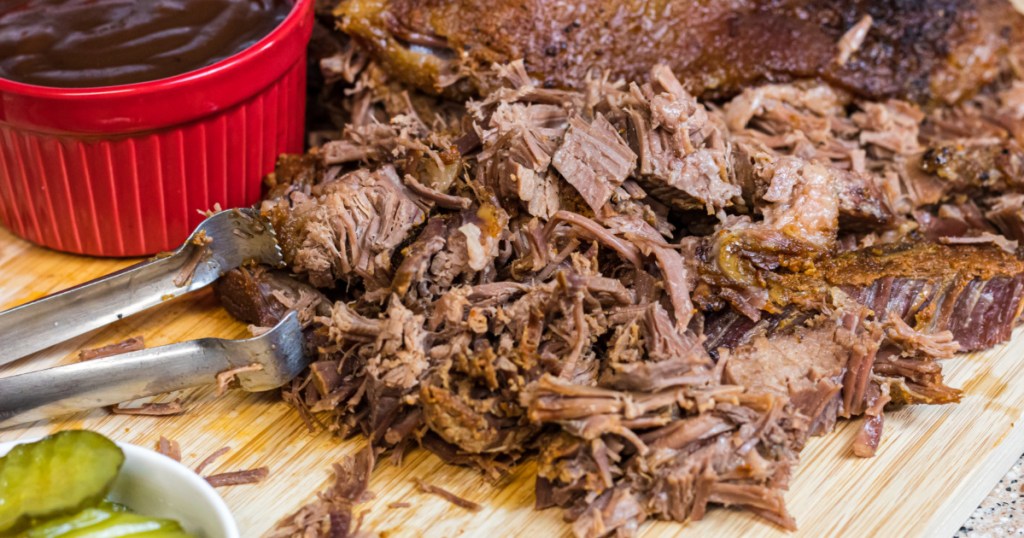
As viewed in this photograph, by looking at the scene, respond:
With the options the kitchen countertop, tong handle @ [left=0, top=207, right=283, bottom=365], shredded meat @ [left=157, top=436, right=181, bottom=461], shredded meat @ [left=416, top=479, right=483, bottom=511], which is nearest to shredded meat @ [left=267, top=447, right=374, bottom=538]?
shredded meat @ [left=416, top=479, right=483, bottom=511]

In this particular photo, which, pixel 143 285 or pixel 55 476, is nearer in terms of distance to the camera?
pixel 55 476

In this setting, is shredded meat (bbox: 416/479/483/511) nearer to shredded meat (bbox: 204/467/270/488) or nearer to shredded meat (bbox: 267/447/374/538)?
shredded meat (bbox: 267/447/374/538)

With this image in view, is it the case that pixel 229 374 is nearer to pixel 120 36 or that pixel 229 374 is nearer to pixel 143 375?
pixel 143 375

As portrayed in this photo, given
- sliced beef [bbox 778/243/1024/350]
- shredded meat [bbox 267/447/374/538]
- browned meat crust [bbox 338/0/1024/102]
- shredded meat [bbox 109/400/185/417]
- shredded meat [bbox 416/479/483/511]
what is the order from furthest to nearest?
browned meat crust [bbox 338/0/1024/102], sliced beef [bbox 778/243/1024/350], shredded meat [bbox 109/400/185/417], shredded meat [bbox 416/479/483/511], shredded meat [bbox 267/447/374/538]

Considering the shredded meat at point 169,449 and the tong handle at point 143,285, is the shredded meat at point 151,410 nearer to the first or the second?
the shredded meat at point 169,449

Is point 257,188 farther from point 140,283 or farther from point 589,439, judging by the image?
point 589,439

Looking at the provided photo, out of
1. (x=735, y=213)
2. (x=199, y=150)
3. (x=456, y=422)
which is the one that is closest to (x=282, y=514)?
(x=456, y=422)

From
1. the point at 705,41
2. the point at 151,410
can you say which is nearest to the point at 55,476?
the point at 151,410
